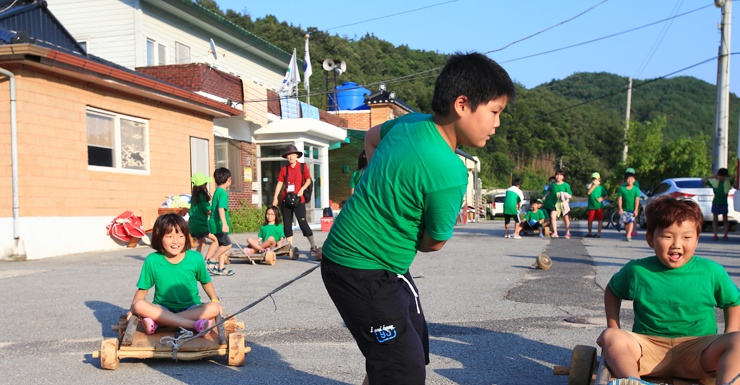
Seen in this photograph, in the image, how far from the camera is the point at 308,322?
509 cm

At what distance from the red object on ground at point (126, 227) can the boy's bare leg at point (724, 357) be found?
11.6 metres

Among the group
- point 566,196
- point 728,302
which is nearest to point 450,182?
point 728,302

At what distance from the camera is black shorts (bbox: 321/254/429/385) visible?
2109mm

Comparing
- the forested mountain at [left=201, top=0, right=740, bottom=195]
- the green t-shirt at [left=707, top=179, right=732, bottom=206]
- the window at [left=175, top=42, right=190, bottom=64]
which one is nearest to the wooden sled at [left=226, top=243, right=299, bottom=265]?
the green t-shirt at [left=707, top=179, right=732, bottom=206]

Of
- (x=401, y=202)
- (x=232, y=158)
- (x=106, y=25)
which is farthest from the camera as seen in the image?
(x=106, y=25)

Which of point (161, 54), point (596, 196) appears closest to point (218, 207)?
point (596, 196)

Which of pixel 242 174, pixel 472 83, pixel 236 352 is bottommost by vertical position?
pixel 236 352

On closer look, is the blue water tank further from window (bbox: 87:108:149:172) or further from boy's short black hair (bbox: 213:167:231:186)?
boy's short black hair (bbox: 213:167:231:186)

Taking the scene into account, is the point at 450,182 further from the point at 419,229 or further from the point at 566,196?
the point at 566,196

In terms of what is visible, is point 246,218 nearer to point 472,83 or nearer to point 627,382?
point 627,382

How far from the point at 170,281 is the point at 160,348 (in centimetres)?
60

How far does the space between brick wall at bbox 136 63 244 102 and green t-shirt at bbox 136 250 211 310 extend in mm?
12550

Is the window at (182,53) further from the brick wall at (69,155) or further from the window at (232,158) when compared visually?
the brick wall at (69,155)

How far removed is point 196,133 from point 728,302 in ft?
46.1
